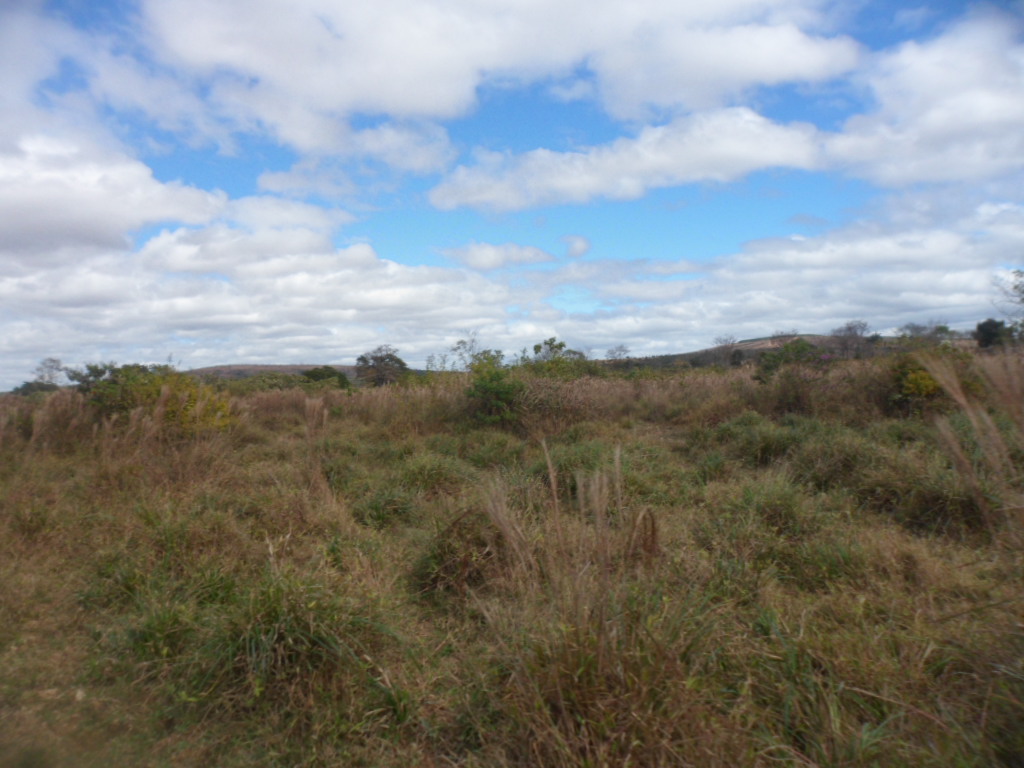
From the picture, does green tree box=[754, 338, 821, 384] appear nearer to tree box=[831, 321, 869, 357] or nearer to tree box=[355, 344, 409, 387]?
tree box=[831, 321, 869, 357]

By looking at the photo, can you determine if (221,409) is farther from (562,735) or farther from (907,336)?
(907,336)

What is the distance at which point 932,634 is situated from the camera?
3041 mm

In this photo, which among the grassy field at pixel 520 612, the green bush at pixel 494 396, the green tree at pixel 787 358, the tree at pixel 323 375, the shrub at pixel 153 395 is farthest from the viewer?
the tree at pixel 323 375

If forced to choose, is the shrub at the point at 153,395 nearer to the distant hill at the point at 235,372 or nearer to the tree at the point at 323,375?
the distant hill at the point at 235,372

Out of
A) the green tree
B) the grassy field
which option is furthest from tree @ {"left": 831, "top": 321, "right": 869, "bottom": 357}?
the grassy field

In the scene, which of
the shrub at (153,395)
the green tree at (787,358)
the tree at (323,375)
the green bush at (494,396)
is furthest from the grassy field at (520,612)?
the tree at (323,375)

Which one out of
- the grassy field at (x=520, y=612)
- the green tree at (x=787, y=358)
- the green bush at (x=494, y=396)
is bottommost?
the grassy field at (x=520, y=612)

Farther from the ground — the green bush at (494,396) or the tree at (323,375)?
the tree at (323,375)

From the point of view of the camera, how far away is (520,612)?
2.92 metres

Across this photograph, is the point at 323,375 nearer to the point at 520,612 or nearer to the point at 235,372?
the point at 235,372

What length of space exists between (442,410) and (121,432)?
5311 millimetres

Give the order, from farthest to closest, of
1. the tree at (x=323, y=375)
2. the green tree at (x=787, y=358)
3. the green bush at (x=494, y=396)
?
1. the tree at (x=323, y=375)
2. the green tree at (x=787, y=358)
3. the green bush at (x=494, y=396)

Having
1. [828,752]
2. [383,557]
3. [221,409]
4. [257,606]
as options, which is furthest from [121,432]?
[828,752]

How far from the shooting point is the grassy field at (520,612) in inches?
95.1
